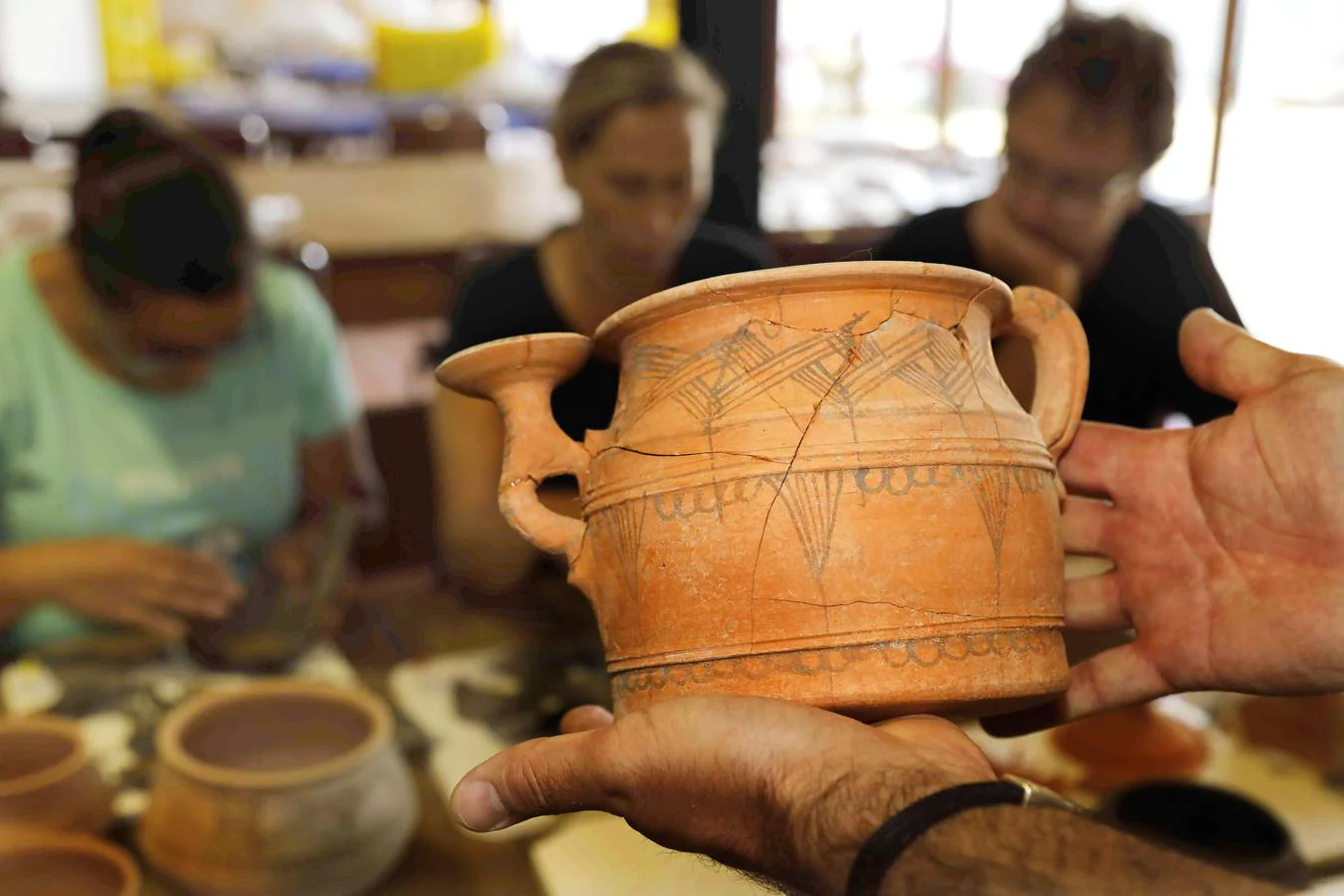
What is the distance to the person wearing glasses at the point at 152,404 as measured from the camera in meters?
1.01

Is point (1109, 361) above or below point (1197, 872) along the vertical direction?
above

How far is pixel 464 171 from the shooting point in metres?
2.27

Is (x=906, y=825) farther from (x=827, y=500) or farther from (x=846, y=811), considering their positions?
(x=827, y=500)

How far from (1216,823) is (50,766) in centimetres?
79

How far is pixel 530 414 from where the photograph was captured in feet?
1.65

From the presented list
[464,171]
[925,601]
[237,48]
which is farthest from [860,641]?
[237,48]

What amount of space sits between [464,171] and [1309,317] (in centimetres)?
187

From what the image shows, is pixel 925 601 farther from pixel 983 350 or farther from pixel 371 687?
pixel 371 687

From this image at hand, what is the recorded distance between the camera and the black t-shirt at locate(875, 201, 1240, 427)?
2.03ft

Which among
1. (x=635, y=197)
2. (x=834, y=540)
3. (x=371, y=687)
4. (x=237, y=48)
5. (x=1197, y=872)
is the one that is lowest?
(x=371, y=687)

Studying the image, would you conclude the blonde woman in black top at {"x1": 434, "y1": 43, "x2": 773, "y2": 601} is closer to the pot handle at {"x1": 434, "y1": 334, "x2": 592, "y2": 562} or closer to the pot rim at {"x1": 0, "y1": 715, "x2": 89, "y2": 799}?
the pot handle at {"x1": 434, "y1": 334, "x2": 592, "y2": 562}

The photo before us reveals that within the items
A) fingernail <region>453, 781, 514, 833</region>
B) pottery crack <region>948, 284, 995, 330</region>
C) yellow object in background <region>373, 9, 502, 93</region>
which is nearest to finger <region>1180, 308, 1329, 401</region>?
pottery crack <region>948, 284, 995, 330</region>

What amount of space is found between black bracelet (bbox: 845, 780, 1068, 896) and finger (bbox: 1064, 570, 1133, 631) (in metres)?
0.19

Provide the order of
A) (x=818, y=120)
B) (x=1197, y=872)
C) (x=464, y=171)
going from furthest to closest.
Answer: (x=464, y=171), (x=818, y=120), (x=1197, y=872)
